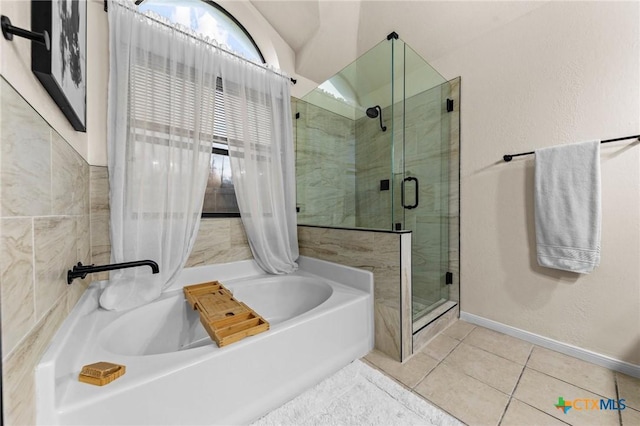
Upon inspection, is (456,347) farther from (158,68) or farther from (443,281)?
(158,68)

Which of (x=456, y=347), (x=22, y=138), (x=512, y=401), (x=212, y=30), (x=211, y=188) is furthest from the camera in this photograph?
(x=212, y=30)

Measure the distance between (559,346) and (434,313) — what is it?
74 centimetres

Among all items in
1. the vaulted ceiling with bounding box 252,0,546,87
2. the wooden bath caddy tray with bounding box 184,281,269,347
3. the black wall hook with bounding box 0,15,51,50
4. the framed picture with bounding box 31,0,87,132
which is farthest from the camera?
the vaulted ceiling with bounding box 252,0,546,87

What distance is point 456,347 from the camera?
63.6 inches

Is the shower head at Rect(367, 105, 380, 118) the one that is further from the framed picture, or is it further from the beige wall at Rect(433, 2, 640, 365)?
the framed picture

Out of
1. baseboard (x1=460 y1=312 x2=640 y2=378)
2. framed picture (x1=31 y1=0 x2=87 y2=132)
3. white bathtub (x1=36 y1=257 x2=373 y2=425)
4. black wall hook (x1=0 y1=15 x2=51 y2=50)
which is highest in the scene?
framed picture (x1=31 y1=0 x2=87 y2=132)

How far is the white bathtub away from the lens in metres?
0.74

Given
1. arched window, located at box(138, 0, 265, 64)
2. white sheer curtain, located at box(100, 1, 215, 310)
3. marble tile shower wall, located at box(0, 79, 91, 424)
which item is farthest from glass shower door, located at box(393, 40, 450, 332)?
marble tile shower wall, located at box(0, 79, 91, 424)

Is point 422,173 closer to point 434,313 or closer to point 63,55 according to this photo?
point 434,313

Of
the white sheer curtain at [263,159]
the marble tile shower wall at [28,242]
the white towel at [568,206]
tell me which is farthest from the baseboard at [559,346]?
the marble tile shower wall at [28,242]

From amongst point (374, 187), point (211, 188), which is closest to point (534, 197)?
point (374, 187)

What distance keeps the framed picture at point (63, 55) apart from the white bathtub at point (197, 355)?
0.85 metres

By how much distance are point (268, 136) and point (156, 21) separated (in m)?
0.93

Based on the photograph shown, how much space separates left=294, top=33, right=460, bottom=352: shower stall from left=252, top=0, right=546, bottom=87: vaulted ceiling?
0.29 metres
